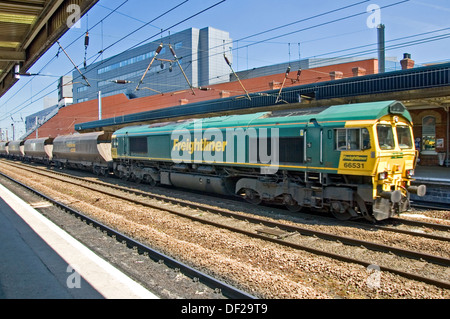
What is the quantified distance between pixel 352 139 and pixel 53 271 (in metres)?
7.96

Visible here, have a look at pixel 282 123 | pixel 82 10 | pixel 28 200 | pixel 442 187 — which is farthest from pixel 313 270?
pixel 28 200

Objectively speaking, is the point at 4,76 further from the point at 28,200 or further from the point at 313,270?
the point at 313,270

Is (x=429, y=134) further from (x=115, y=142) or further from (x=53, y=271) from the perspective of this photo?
(x=53, y=271)

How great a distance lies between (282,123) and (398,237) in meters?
4.89

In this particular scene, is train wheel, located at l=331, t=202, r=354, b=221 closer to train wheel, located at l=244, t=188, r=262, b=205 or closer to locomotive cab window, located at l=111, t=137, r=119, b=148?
train wheel, located at l=244, t=188, r=262, b=205

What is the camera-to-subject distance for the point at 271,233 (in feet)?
28.9

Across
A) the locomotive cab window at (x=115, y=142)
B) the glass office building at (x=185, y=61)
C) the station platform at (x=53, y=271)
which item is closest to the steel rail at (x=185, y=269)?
the station platform at (x=53, y=271)

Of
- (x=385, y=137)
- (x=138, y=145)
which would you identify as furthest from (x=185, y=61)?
(x=385, y=137)

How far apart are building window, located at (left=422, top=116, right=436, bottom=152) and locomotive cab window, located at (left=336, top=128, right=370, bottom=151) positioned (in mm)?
11823

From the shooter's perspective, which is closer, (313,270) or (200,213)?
(313,270)

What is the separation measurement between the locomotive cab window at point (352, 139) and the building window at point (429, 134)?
1182 cm

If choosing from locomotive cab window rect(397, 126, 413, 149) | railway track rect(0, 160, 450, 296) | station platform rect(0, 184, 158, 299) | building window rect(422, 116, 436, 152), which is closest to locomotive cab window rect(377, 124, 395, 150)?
locomotive cab window rect(397, 126, 413, 149)

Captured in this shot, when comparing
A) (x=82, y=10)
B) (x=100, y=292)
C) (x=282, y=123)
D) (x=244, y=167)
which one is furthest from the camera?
(x=244, y=167)
